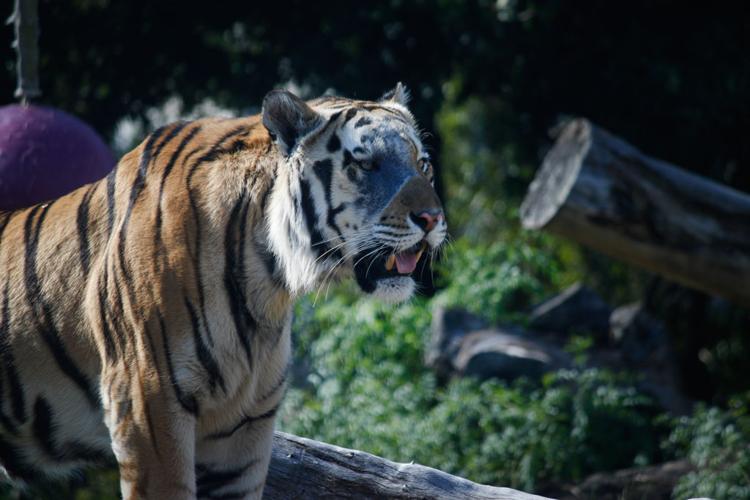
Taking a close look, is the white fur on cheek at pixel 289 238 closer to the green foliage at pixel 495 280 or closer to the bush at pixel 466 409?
the bush at pixel 466 409

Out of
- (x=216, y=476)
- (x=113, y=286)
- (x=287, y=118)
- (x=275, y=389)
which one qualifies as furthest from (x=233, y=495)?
(x=287, y=118)

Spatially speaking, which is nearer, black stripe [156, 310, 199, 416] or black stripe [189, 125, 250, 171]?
black stripe [156, 310, 199, 416]

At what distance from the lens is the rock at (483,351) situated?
652cm

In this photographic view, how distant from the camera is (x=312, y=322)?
7551 mm

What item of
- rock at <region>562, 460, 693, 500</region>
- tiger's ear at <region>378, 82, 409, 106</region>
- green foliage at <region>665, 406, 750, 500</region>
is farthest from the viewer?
rock at <region>562, 460, 693, 500</region>

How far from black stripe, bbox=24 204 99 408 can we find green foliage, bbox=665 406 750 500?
3185 mm

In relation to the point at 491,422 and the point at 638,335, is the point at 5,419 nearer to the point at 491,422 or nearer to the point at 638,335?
the point at 491,422

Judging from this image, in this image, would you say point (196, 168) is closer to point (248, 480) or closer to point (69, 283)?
point (69, 283)

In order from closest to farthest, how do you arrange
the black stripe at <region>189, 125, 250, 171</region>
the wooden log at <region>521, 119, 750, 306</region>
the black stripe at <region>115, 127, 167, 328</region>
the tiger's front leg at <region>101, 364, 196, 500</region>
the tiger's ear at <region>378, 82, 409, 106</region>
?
the tiger's front leg at <region>101, 364, 196, 500</region> < the black stripe at <region>115, 127, 167, 328</region> < the black stripe at <region>189, 125, 250, 171</region> < the tiger's ear at <region>378, 82, 409, 106</region> < the wooden log at <region>521, 119, 750, 306</region>

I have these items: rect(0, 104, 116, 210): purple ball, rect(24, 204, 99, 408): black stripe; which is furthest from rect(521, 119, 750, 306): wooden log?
rect(24, 204, 99, 408): black stripe

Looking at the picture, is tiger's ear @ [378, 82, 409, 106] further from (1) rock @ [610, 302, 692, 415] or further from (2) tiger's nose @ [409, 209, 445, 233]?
(1) rock @ [610, 302, 692, 415]

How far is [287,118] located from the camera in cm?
299

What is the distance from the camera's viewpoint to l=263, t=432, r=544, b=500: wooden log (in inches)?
140

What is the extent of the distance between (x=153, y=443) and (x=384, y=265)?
0.88 metres
